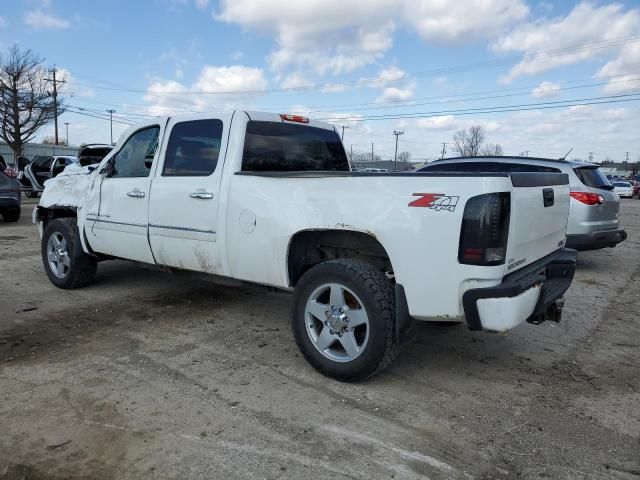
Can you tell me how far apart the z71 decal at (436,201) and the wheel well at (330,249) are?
551 millimetres

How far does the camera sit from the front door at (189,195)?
435 cm

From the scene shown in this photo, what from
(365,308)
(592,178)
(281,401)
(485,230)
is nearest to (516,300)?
(485,230)

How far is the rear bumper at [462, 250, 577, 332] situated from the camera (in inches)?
122

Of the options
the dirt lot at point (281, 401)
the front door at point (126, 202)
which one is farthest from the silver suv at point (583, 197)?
the front door at point (126, 202)

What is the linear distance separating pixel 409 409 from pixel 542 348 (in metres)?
1.87

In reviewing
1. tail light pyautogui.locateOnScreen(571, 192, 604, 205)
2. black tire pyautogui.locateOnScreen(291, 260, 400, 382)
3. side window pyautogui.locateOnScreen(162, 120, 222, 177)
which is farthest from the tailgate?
tail light pyautogui.locateOnScreen(571, 192, 604, 205)

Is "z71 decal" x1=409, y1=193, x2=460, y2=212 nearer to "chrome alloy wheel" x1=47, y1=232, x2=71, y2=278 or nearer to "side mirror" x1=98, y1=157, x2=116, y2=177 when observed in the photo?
"side mirror" x1=98, y1=157, x2=116, y2=177

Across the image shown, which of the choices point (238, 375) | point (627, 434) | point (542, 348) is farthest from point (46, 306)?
point (627, 434)

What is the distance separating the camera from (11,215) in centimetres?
1301

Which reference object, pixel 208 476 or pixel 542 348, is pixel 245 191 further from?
pixel 542 348

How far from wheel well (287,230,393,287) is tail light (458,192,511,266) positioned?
2.48 ft

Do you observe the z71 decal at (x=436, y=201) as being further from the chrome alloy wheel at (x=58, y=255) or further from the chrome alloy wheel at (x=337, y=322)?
the chrome alloy wheel at (x=58, y=255)

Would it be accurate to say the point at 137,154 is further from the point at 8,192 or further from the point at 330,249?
the point at 8,192

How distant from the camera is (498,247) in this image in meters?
3.11
